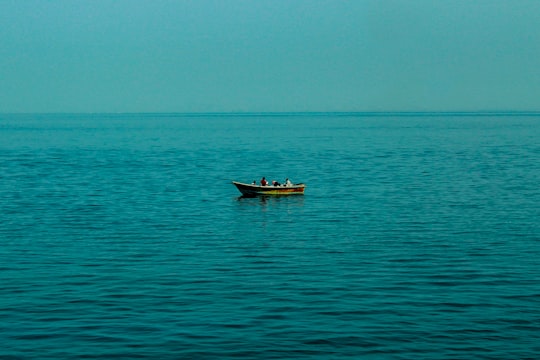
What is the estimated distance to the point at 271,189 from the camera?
7694cm

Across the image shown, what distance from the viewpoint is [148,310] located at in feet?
111

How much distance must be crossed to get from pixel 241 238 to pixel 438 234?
1366 centimetres

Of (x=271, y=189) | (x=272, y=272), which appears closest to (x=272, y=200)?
(x=271, y=189)

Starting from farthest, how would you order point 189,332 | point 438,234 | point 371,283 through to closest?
point 438,234
point 371,283
point 189,332

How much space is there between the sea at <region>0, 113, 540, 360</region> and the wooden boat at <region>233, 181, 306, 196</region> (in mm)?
1230

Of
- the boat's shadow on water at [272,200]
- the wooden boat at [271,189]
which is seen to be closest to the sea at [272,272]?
the boat's shadow on water at [272,200]

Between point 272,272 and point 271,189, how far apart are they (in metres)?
36.2

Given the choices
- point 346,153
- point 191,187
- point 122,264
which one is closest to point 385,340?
point 122,264

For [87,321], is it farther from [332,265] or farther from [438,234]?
[438,234]

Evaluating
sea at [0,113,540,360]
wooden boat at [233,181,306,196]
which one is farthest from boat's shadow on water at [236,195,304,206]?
sea at [0,113,540,360]

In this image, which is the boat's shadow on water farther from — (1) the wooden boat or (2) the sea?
(2) the sea

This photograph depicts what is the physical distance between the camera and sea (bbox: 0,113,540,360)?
2991 centimetres

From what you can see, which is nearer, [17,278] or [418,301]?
[418,301]

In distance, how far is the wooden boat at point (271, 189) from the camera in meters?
76.4
